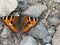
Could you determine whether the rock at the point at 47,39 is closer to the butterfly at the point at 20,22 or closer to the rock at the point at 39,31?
the rock at the point at 39,31

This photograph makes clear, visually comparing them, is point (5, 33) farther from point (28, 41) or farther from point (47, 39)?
point (47, 39)

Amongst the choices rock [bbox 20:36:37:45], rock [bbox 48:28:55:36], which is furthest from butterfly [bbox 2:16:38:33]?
rock [bbox 48:28:55:36]

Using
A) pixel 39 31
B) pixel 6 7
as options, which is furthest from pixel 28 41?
pixel 6 7

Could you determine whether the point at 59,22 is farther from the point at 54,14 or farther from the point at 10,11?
the point at 10,11

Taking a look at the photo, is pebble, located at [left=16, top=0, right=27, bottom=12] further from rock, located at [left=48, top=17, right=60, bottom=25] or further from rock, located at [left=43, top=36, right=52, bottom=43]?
rock, located at [left=43, top=36, right=52, bottom=43]

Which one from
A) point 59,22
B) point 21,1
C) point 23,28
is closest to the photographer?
point 23,28

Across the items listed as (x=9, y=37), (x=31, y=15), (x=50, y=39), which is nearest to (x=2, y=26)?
(x=9, y=37)
